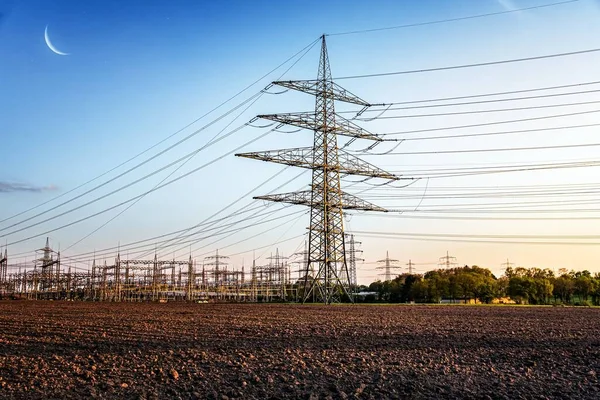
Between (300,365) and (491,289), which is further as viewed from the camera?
(491,289)

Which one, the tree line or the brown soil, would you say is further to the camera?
the tree line

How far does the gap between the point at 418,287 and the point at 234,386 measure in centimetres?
6622

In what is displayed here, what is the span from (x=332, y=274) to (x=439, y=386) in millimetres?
30799

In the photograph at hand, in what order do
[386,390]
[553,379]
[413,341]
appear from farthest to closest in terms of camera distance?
[413,341] < [553,379] < [386,390]

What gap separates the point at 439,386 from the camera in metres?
8.82

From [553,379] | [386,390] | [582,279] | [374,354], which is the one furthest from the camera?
[582,279]

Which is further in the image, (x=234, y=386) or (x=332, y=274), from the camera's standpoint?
(x=332, y=274)

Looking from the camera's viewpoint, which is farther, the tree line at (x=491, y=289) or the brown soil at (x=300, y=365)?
the tree line at (x=491, y=289)

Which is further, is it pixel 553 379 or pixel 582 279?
pixel 582 279

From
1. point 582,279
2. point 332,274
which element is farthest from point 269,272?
point 332,274

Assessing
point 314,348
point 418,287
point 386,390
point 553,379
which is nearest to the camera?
point 386,390

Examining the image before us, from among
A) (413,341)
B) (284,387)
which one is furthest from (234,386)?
(413,341)

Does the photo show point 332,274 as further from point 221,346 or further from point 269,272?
point 269,272

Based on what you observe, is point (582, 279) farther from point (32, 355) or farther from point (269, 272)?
point (32, 355)
